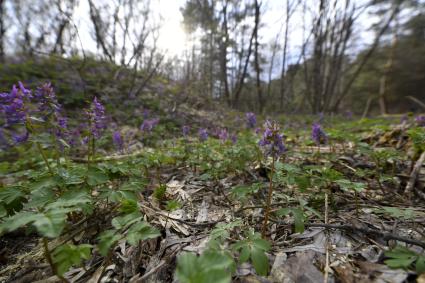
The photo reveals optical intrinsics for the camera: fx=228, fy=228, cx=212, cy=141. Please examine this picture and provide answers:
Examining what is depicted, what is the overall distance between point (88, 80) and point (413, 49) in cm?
2893

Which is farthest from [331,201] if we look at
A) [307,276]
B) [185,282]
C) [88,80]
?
[88,80]

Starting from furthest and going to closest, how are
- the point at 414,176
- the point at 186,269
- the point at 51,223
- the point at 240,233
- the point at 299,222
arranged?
the point at 414,176
the point at 240,233
the point at 299,222
the point at 51,223
the point at 186,269

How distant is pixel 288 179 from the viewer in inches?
72.4

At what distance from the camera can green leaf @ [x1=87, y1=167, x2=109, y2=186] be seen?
5.58 feet

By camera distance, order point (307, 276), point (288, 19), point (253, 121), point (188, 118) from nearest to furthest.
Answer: point (307, 276) < point (253, 121) < point (188, 118) < point (288, 19)

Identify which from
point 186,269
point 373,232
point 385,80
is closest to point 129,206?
point 186,269

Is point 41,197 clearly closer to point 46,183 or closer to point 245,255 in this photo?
point 46,183

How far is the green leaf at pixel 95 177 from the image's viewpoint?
1.70m

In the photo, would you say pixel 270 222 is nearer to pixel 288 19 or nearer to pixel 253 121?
pixel 253 121

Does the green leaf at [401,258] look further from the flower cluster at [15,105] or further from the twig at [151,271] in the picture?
the flower cluster at [15,105]

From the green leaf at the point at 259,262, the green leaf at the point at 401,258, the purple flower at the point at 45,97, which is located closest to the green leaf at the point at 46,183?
the purple flower at the point at 45,97

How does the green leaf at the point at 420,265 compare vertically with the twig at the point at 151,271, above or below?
above

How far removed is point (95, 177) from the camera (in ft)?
5.74

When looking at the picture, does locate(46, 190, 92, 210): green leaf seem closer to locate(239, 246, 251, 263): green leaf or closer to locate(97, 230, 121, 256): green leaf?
locate(97, 230, 121, 256): green leaf
